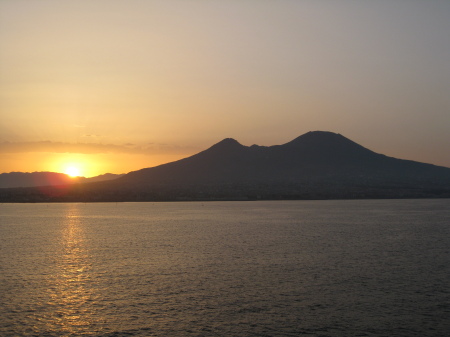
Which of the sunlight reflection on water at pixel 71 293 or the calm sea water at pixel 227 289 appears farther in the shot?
the sunlight reflection on water at pixel 71 293

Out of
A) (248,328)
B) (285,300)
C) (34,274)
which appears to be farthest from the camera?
(34,274)

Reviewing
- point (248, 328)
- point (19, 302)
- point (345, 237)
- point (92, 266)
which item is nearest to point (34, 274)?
point (92, 266)

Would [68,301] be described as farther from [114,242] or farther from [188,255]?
[114,242]

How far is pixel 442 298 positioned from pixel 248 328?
11.9 meters

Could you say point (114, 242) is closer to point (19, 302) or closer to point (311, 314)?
point (19, 302)

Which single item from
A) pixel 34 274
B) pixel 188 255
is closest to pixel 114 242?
pixel 188 255

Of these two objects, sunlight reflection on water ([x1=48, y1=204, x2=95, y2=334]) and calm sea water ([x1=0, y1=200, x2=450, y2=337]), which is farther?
sunlight reflection on water ([x1=48, y1=204, x2=95, y2=334])

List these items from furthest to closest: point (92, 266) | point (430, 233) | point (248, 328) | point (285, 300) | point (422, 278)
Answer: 1. point (430, 233)
2. point (92, 266)
3. point (422, 278)
4. point (285, 300)
5. point (248, 328)

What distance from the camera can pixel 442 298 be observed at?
2767 cm

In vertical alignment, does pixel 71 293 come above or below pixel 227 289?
below

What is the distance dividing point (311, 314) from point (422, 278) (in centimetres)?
1203

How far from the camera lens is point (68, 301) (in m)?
28.1

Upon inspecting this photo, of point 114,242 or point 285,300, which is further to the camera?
point 114,242

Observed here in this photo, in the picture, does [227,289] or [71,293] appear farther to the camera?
[227,289]
